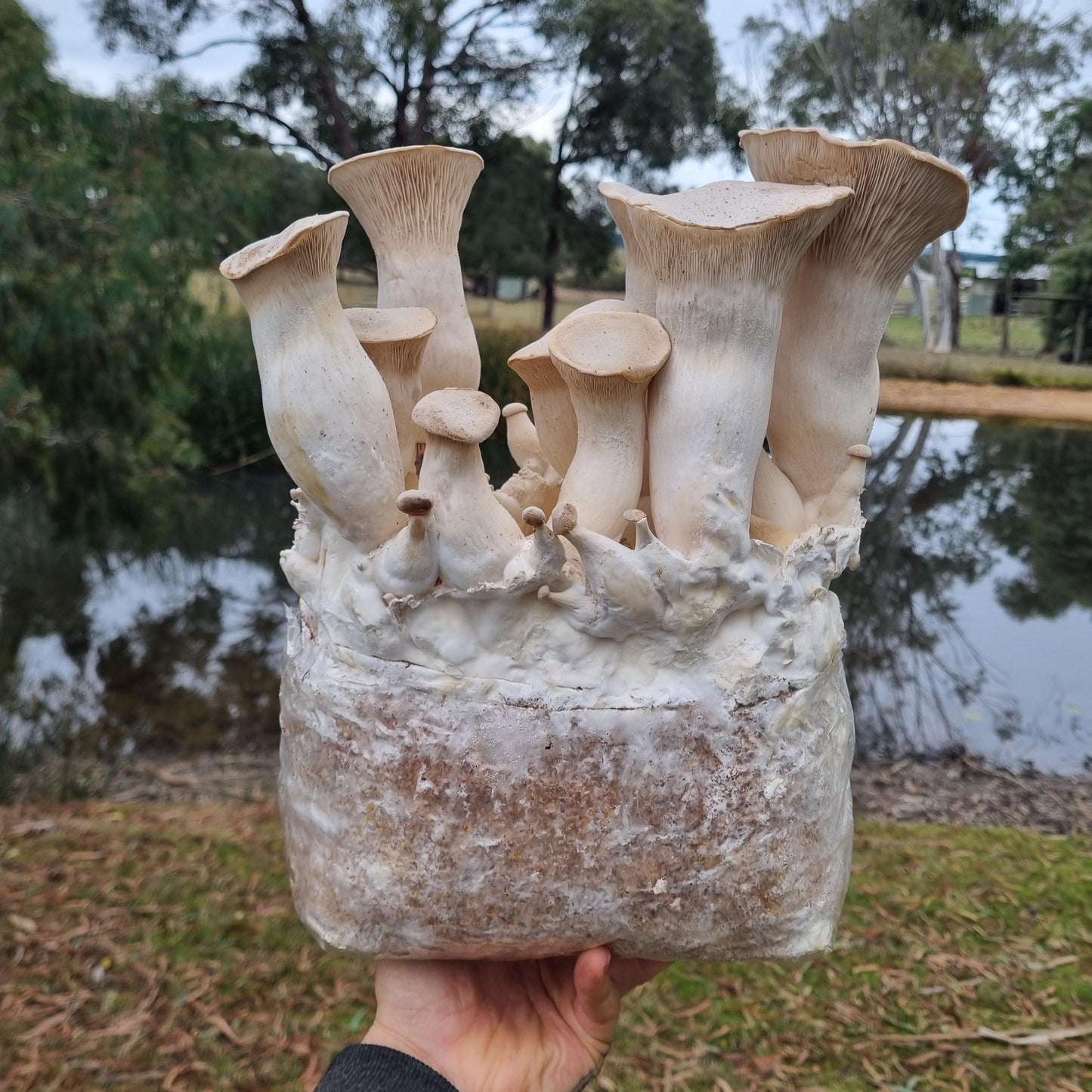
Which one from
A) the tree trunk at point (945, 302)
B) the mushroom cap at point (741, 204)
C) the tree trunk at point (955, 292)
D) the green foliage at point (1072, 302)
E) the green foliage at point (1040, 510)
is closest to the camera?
the mushroom cap at point (741, 204)

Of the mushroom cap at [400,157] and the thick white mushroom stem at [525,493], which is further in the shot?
the thick white mushroom stem at [525,493]

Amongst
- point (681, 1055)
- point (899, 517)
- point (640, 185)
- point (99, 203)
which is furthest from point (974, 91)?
point (681, 1055)

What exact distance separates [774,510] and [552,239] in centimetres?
476

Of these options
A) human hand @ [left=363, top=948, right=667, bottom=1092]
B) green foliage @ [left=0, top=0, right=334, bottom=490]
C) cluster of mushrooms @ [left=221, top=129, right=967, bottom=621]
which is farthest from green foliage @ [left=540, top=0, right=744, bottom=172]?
human hand @ [left=363, top=948, right=667, bottom=1092]

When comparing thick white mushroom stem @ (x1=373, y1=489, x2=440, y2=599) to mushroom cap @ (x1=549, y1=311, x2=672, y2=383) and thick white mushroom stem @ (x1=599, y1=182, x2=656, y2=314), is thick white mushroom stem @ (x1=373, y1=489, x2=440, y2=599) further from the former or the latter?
thick white mushroom stem @ (x1=599, y1=182, x2=656, y2=314)

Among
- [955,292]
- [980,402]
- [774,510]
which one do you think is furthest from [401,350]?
[955,292]

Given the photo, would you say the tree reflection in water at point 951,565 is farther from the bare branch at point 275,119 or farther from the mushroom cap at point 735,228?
the bare branch at point 275,119

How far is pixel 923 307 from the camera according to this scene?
7445 mm

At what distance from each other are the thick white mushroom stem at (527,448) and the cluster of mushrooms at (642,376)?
148 mm

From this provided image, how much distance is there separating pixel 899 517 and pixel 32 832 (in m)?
5.28

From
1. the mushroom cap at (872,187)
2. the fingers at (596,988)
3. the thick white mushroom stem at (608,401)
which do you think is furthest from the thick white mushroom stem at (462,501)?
the fingers at (596,988)

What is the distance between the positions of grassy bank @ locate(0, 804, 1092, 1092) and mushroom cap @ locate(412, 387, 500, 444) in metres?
1.91

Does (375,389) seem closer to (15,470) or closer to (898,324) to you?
(15,470)

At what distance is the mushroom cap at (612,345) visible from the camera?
3.58ft
